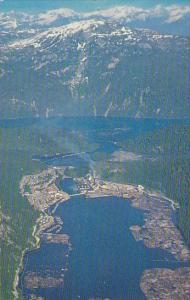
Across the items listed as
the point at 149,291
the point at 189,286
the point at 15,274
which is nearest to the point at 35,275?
the point at 15,274

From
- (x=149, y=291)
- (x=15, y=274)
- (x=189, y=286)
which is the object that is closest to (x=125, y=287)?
(x=149, y=291)

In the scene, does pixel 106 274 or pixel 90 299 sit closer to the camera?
pixel 90 299

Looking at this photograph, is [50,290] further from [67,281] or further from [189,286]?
[189,286]

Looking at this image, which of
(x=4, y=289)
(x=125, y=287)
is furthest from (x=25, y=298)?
(x=125, y=287)

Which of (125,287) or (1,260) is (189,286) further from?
(1,260)

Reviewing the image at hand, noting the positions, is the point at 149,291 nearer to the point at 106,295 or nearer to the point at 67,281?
the point at 106,295

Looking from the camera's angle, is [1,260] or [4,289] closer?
[4,289]

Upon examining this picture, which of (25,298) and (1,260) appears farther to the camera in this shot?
(1,260)
